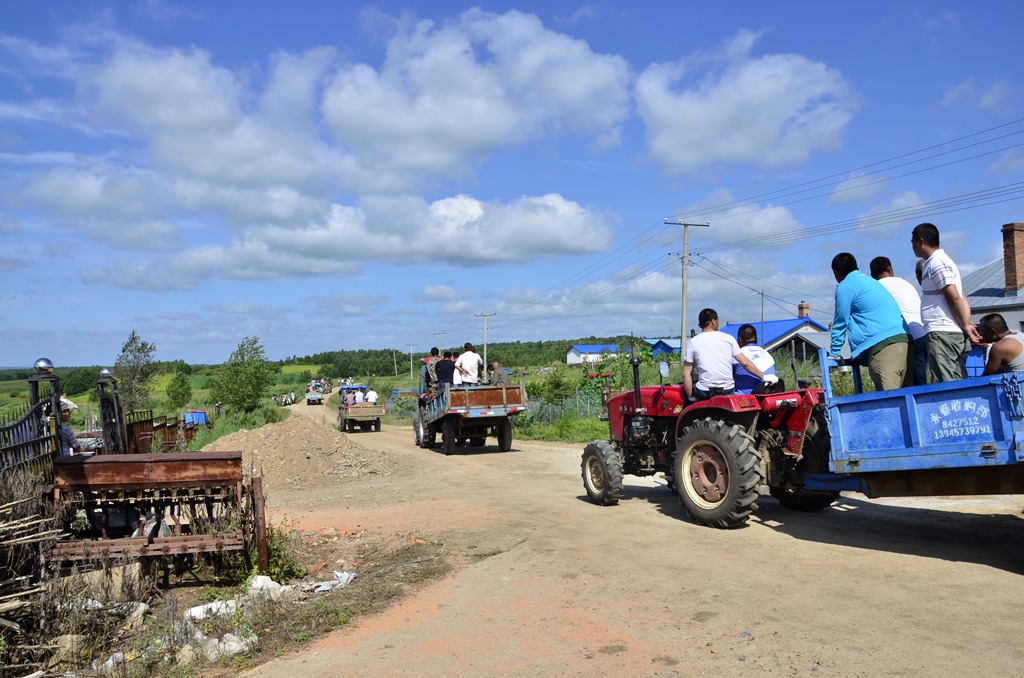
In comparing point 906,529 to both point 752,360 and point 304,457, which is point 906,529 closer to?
point 752,360

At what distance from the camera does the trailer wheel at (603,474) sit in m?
9.62

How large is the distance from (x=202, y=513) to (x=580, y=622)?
4093mm

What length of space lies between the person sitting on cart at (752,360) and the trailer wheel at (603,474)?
5.80ft

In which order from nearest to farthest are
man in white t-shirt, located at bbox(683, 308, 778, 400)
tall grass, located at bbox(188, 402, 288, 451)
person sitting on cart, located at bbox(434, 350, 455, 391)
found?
man in white t-shirt, located at bbox(683, 308, 778, 400), person sitting on cart, located at bbox(434, 350, 455, 391), tall grass, located at bbox(188, 402, 288, 451)

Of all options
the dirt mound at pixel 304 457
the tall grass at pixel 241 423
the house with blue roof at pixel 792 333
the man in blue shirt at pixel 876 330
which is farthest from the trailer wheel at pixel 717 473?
the house with blue roof at pixel 792 333

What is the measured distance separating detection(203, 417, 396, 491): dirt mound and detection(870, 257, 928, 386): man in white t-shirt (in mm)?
11327

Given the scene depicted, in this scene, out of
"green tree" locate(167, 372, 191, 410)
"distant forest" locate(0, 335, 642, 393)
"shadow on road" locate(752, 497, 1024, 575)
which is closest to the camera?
"shadow on road" locate(752, 497, 1024, 575)

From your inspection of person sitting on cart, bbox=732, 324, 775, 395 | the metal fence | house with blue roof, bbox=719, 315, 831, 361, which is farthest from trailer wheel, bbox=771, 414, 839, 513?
house with blue roof, bbox=719, 315, 831, 361

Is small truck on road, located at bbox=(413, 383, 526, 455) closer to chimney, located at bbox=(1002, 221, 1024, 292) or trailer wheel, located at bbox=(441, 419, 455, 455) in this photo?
trailer wheel, located at bbox=(441, 419, 455, 455)

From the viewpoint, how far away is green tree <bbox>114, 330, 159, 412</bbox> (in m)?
33.6

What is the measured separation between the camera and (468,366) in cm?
1977

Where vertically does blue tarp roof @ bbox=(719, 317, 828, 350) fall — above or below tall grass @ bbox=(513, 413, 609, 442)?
above

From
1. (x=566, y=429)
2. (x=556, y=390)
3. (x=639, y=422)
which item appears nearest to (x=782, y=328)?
(x=556, y=390)

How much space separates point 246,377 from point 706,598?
32.4 meters
